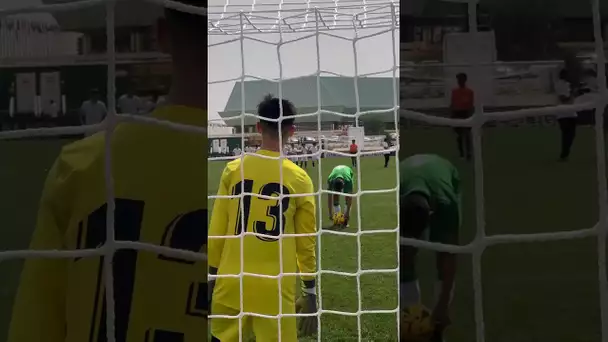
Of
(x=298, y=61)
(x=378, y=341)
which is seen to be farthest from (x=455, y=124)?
(x=378, y=341)

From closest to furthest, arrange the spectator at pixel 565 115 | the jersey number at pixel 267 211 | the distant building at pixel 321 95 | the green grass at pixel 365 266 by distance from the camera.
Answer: the spectator at pixel 565 115 < the jersey number at pixel 267 211 < the distant building at pixel 321 95 < the green grass at pixel 365 266

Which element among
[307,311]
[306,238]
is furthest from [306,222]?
[307,311]

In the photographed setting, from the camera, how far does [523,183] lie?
388 millimetres

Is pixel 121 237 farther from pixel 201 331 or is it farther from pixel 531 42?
pixel 531 42

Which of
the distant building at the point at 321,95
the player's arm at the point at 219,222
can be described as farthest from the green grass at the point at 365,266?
the distant building at the point at 321,95

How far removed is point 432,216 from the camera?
0.39m

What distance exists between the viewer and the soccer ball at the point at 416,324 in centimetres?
40

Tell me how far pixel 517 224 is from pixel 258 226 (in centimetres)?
106

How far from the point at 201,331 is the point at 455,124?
226 mm

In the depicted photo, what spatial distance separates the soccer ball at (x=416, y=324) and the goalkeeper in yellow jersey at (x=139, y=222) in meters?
0.14

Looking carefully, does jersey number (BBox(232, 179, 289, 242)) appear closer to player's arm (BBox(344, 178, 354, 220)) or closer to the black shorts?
the black shorts

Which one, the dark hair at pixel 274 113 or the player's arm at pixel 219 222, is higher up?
the dark hair at pixel 274 113

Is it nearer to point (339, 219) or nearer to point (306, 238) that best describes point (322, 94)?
point (306, 238)

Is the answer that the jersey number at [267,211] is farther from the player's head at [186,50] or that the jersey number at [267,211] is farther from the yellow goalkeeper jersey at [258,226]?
the player's head at [186,50]
